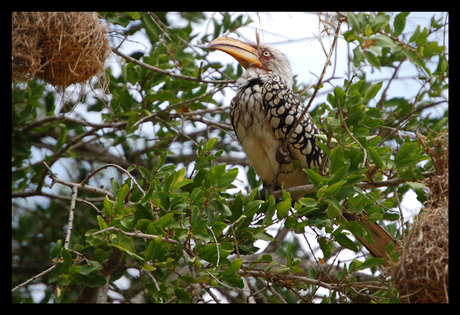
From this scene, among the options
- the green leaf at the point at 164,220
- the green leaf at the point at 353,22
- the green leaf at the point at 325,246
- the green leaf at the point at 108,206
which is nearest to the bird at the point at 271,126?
the green leaf at the point at 325,246

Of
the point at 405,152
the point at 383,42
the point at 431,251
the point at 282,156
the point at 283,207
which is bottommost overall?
the point at 431,251

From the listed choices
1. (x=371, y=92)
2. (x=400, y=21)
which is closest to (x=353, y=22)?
(x=400, y=21)

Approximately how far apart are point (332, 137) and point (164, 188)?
1.02 metres

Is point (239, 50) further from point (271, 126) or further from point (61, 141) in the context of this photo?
point (61, 141)

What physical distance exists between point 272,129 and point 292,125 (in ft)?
0.48

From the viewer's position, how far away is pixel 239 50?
11.0 feet

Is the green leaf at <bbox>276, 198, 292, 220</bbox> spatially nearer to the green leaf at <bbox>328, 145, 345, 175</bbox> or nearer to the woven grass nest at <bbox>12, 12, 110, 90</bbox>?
the green leaf at <bbox>328, 145, 345, 175</bbox>

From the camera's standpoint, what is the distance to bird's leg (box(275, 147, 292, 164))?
3.01m

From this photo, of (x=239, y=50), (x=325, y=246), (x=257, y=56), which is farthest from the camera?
(x=257, y=56)

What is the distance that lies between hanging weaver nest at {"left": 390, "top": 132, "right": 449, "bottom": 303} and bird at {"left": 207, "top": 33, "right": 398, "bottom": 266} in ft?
2.53

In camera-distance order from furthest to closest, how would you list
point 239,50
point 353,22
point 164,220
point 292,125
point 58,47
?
point 239,50, point 292,125, point 58,47, point 353,22, point 164,220

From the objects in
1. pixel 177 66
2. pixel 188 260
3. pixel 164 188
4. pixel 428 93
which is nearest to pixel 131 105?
pixel 177 66

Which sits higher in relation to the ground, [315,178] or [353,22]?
[353,22]

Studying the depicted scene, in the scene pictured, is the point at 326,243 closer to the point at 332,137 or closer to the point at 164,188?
the point at 332,137
